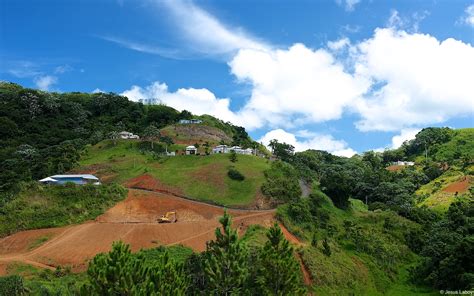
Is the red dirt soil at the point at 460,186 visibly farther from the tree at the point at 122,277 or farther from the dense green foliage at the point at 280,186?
the tree at the point at 122,277

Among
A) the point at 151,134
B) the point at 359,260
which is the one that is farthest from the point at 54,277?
the point at 151,134

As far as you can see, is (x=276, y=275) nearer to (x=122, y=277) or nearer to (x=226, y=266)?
(x=226, y=266)

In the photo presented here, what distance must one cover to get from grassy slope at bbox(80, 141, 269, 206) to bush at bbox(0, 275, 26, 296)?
95.1 ft

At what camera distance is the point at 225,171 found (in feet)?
202

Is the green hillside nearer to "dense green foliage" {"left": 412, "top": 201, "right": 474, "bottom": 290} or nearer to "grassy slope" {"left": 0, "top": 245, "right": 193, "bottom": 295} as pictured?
"dense green foliage" {"left": 412, "top": 201, "right": 474, "bottom": 290}

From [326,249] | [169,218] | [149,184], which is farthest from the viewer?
[149,184]

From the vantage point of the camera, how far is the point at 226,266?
25109 millimetres

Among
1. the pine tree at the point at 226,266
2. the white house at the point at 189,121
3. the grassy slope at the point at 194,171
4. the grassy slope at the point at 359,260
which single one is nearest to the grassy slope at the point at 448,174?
the grassy slope at the point at 359,260

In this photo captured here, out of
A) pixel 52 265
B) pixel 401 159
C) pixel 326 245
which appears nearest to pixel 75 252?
pixel 52 265

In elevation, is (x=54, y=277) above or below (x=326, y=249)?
below

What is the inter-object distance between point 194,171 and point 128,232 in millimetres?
20849

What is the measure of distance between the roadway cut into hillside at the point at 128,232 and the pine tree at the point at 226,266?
579 inches

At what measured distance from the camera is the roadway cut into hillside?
3830cm

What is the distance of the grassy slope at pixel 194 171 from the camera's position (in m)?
56.0
